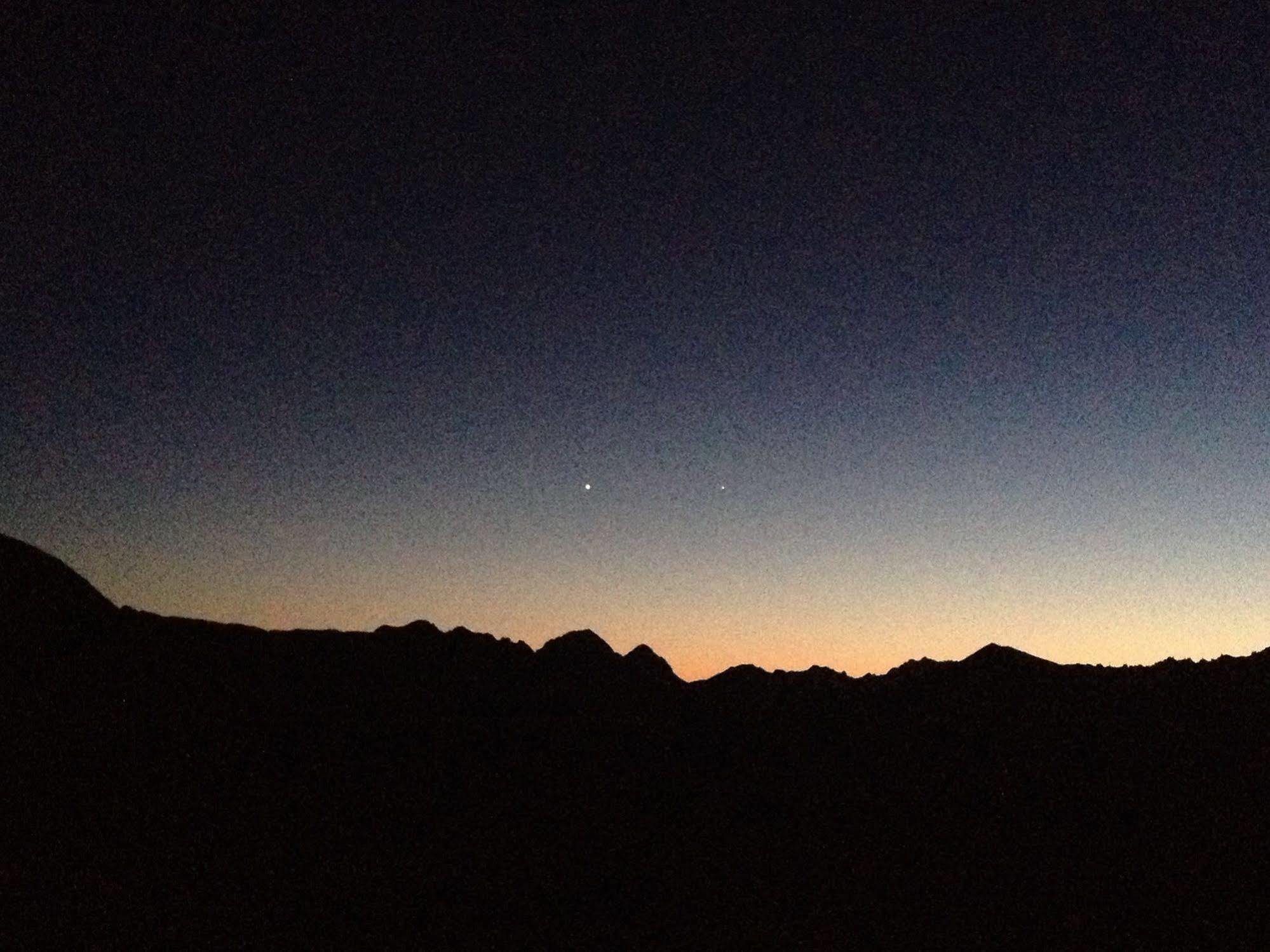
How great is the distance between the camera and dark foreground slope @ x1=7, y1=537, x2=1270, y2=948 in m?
26.2

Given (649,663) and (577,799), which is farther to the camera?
(649,663)

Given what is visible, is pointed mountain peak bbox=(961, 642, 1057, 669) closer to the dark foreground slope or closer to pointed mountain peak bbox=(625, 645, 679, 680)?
the dark foreground slope

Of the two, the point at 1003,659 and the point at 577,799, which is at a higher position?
the point at 1003,659

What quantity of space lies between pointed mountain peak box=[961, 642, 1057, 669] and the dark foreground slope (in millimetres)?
529

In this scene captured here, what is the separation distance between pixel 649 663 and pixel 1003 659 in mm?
18788

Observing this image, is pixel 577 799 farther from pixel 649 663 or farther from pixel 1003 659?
pixel 1003 659

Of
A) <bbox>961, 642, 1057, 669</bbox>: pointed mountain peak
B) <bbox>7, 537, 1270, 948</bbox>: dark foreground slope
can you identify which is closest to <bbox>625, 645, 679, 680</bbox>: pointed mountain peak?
<bbox>7, 537, 1270, 948</bbox>: dark foreground slope

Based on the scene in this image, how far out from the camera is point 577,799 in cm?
3416

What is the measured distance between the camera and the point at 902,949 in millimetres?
26453

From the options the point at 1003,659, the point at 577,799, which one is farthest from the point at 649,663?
the point at 1003,659

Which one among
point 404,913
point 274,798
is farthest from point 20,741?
point 404,913

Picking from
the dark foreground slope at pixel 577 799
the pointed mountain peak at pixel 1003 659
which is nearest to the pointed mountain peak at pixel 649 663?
the dark foreground slope at pixel 577 799

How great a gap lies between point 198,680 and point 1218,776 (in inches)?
1637

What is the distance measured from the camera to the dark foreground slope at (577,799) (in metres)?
26.2
